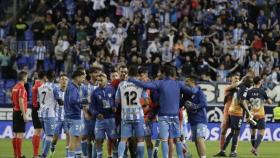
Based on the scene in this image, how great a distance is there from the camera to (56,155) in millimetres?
25938

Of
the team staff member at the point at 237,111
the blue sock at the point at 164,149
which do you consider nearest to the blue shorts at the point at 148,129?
the blue sock at the point at 164,149

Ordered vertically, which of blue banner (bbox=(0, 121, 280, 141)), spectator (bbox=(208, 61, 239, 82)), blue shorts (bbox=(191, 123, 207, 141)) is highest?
spectator (bbox=(208, 61, 239, 82))

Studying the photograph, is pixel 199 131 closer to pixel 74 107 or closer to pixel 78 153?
pixel 78 153

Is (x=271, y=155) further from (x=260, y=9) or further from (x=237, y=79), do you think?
(x=260, y=9)

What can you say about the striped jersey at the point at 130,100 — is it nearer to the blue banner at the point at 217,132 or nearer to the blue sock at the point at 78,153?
the blue sock at the point at 78,153

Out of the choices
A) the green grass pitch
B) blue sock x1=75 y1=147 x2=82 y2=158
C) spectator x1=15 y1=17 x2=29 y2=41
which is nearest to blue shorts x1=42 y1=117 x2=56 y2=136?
blue sock x1=75 y1=147 x2=82 y2=158

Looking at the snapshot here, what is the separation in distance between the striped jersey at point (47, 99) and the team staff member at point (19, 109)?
1.85 feet

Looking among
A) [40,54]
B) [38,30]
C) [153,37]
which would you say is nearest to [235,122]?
[153,37]

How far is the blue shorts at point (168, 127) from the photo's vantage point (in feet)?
70.4

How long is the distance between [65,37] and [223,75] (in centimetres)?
724

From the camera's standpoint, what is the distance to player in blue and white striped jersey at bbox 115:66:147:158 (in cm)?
2105

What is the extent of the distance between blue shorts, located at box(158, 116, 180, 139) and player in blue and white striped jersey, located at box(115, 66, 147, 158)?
0.55 metres

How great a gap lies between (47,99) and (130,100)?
11.2 feet

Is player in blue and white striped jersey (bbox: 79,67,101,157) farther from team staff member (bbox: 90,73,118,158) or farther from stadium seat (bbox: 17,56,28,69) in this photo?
stadium seat (bbox: 17,56,28,69)
